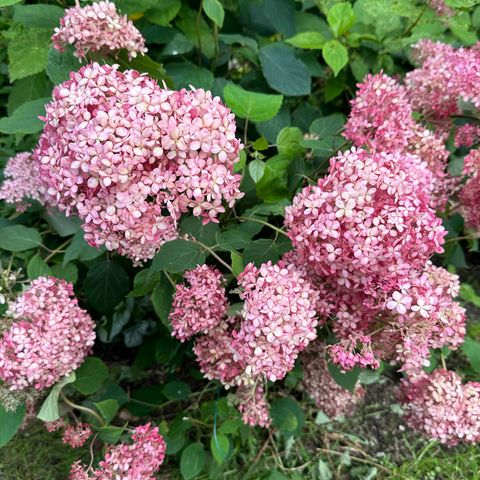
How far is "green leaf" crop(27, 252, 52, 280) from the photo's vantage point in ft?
4.50

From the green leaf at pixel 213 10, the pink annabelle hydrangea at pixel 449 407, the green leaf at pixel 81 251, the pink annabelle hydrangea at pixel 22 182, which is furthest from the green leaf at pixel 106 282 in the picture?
the pink annabelle hydrangea at pixel 449 407

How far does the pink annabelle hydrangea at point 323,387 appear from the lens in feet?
4.88

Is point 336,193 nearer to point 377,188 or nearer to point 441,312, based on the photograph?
point 377,188

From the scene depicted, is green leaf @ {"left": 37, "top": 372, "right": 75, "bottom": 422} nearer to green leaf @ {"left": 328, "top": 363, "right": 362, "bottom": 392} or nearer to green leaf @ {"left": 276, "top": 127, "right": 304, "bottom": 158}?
green leaf @ {"left": 328, "top": 363, "right": 362, "bottom": 392}

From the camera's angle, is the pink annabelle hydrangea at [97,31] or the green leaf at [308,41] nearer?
the pink annabelle hydrangea at [97,31]

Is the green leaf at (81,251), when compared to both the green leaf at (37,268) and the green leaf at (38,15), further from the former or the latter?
the green leaf at (38,15)

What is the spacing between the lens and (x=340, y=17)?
1588 millimetres

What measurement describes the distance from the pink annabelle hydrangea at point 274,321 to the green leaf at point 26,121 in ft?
2.10

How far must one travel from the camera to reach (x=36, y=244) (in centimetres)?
139

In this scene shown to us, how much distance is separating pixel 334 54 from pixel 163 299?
36.0 inches

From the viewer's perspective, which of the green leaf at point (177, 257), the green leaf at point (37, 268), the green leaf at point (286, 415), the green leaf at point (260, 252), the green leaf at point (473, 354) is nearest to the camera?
the green leaf at point (177, 257)

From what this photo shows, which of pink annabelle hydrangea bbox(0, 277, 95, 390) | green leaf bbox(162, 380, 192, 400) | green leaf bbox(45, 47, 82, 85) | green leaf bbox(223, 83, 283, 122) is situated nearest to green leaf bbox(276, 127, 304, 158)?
green leaf bbox(223, 83, 283, 122)

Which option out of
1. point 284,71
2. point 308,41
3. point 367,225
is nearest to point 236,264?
point 367,225

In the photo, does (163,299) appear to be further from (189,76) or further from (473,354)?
(473,354)
